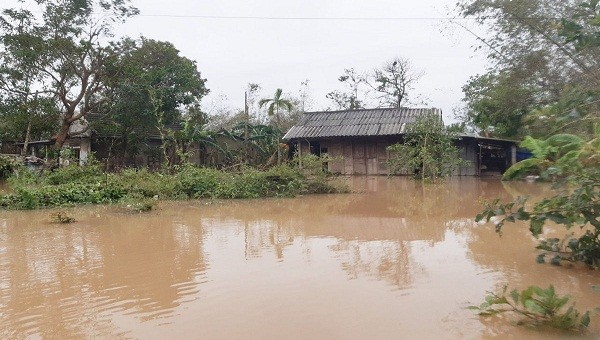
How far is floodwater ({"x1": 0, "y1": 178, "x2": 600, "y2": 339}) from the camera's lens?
13.3 feet

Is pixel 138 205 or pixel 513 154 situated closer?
pixel 138 205

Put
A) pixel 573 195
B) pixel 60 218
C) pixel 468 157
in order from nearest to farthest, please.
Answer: pixel 573 195 < pixel 60 218 < pixel 468 157

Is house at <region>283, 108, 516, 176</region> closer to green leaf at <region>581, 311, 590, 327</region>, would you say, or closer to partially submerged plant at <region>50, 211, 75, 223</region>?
partially submerged plant at <region>50, 211, 75, 223</region>

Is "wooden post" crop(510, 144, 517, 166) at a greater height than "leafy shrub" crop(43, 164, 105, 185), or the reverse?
"wooden post" crop(510, 144, 517, 166)

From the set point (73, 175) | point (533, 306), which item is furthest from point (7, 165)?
point (533, 306)

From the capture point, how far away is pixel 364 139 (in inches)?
997

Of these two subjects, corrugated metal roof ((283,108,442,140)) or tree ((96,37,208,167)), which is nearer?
tree ((96,37,208,167))

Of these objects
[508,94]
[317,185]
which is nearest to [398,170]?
[508,94]

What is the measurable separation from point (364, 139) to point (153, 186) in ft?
45.9

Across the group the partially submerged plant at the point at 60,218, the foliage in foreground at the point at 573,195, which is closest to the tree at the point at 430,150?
the partially submerged plant at the point at 60,218

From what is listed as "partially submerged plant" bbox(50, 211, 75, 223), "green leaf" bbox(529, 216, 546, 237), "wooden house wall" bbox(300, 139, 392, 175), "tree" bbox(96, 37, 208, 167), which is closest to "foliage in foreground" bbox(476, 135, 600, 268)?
"green leaf" bbox(529, 216, 546, 237)

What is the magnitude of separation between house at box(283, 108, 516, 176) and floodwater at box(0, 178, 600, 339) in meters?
14.5

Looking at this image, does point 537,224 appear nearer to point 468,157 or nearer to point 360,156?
point 360,156

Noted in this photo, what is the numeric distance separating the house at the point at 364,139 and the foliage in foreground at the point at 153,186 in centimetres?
894
